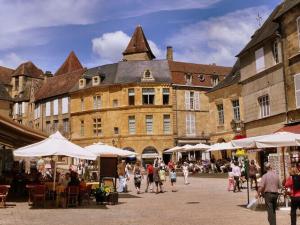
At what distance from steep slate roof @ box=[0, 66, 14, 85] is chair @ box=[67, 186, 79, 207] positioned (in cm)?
5843

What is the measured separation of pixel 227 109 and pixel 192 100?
14.4 m

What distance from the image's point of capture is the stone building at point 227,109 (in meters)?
32.3

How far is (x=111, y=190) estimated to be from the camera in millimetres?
16141

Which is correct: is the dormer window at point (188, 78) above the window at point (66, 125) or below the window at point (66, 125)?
above

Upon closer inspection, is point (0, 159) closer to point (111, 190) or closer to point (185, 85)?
point (111, 190)

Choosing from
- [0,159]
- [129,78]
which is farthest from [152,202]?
[129,78]

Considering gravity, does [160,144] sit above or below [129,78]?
below

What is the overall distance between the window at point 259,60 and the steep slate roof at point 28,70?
166ft

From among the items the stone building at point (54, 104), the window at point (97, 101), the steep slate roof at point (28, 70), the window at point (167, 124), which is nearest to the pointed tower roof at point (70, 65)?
the stone building at point (54, 104)

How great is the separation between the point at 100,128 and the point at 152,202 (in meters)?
32.5

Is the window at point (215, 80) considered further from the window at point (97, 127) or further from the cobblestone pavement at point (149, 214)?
the cobblestone pavement at point (149, 214)

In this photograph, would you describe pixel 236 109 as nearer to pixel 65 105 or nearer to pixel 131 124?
pixel 131 124

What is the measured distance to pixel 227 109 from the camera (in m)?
33.6

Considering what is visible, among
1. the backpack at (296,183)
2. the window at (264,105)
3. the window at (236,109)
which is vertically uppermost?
the window at (236,109)
